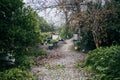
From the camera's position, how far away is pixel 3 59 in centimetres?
1162

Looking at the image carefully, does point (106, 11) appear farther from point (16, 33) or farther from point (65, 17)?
point (16, 33)

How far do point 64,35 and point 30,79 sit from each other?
25208 mm

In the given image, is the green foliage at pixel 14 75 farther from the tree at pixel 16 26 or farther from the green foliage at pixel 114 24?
the green foliage at pixel 114 24

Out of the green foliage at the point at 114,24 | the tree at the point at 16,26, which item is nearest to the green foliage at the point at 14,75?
the tree at the point at 16,26

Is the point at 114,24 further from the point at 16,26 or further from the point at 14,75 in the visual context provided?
the point at 14,75

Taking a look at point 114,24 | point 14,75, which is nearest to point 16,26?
point 14,75

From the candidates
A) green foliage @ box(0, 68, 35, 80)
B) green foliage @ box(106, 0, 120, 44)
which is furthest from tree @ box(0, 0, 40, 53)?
green foliage @ box(106, 0, 120, 44)

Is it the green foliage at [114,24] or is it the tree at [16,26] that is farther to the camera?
the green foliage at [114,24]

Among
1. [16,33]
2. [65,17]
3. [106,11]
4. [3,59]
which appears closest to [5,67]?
[3,59]

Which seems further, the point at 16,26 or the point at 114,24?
the point at 114,24

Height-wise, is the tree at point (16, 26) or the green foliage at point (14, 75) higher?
the tree at point (16, 26)

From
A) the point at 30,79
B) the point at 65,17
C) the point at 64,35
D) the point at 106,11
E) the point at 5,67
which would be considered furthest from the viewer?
the point at 64,35

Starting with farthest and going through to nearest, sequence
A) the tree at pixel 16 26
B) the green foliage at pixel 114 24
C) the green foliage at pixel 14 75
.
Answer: the green foliage at pixel 114 24 < the tree at pixel 16 26 < the green foliage at pixel 14 75

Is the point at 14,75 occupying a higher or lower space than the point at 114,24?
lower
